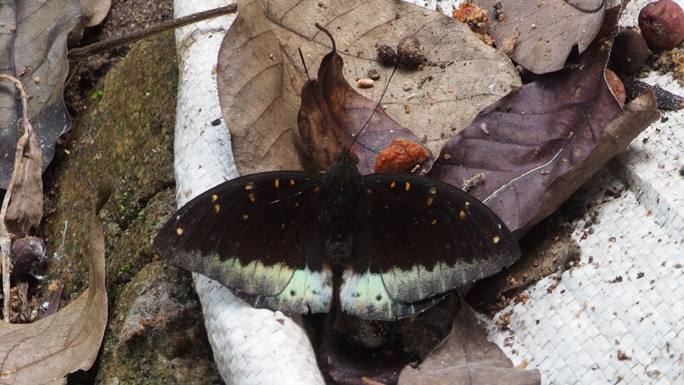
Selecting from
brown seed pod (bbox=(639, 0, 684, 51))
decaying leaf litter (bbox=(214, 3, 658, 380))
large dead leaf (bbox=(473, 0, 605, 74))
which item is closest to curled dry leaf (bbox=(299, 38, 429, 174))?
decaying leaf litter (bbox=(214, 3, 658, 380))

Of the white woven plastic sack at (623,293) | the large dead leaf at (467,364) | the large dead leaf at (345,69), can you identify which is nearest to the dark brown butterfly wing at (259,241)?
the large dead leaf at (345,69)

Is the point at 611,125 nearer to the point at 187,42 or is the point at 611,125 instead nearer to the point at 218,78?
the point at 218,78

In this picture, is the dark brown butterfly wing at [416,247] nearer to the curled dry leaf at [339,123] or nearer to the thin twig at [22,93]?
the curled dry leaf at [339,123]

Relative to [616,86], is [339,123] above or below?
below

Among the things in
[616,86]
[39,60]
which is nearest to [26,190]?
[39,60]

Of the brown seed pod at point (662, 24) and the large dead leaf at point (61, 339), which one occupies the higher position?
the brown seed pod at point (662, 24)

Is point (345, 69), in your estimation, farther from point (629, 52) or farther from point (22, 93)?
point (22, 93)
